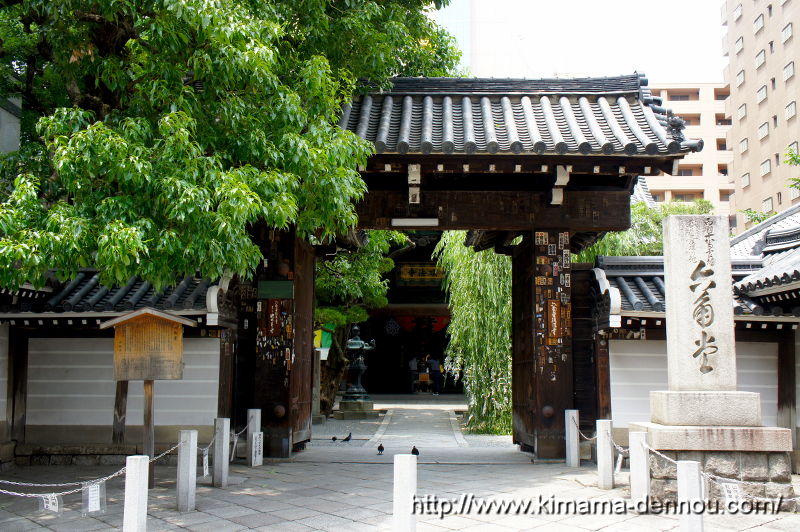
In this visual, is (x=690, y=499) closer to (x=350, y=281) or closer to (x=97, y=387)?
(x=97, y=387)

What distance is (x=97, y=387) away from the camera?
10.6 metres

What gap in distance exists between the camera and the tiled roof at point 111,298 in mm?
9953

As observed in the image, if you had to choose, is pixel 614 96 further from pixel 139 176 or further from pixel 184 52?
pixel 139 176

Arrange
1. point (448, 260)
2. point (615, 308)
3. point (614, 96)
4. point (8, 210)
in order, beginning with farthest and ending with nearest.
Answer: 1. point (448, 260)
2. point (614, 96)
3. point (615, 308)
4. point (8, 210)

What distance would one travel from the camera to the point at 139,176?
6.54 m

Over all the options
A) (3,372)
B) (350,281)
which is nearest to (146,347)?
(3,372)

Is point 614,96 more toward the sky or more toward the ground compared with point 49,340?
more toward the sky

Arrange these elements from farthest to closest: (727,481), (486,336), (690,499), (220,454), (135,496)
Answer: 1. (486,336)
2. (220,454)
3. (727,481)
4. (135,496)
5. (690,499)

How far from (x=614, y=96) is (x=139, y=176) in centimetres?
841

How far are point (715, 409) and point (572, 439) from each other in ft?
9.57

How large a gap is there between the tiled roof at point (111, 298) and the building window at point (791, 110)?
117 ft

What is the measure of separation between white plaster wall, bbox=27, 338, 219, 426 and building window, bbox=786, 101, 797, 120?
1407 inches

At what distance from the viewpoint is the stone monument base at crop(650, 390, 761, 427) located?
732cm

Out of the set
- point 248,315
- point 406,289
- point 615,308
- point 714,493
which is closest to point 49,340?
point 248,315
